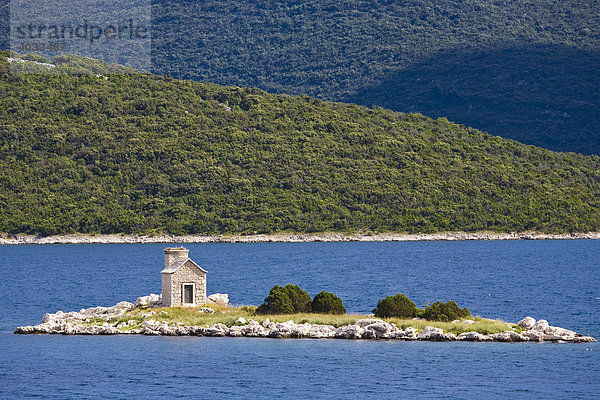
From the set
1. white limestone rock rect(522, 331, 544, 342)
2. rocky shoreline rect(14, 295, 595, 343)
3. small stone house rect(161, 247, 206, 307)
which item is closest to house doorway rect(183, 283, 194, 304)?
small stone house rect(161, 247, 206, 307)

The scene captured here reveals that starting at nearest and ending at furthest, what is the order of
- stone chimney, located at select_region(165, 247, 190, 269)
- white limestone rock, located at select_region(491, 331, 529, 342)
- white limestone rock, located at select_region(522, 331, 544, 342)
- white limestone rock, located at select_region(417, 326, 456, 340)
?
white limestone rock, located at select_region(417, 326, 456, 340)
white limestone rock, located at select_region(491, 331, 529, 342)
white limestone rock, located at select_region(522, 331, 544, 342)
stone chimney, located at select_region(165, 247, 190, 269)

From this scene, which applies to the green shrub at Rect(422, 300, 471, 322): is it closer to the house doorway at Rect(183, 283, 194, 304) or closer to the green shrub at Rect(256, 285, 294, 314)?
the green shrub at Rect(256, 285, 294, 314)

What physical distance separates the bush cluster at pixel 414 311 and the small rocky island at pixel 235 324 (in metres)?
0.44

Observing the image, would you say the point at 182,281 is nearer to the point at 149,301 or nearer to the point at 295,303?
the point at 149,301

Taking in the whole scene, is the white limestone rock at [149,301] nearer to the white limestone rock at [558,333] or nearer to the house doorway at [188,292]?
the house doorway at [188,292]

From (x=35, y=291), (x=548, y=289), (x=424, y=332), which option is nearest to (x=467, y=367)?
(x=424, y=332)

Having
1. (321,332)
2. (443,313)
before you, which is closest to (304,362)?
(321,332)

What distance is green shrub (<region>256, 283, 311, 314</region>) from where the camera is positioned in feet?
144

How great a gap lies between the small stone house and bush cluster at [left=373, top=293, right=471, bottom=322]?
808cm

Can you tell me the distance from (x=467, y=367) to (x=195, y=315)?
1283 cm

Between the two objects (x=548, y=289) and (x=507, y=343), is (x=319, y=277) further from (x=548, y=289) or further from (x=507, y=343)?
(x=507, y=343)

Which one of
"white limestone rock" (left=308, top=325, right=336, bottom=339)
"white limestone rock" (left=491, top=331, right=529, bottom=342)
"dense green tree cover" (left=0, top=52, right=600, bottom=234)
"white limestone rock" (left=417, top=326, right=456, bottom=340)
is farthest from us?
"dense green tree cover" (left=0, top=52, right=600, bottom=234)

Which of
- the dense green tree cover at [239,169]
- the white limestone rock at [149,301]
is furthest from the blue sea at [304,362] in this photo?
the dense green tree cover at [239,169]

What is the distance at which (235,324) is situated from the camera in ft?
140
